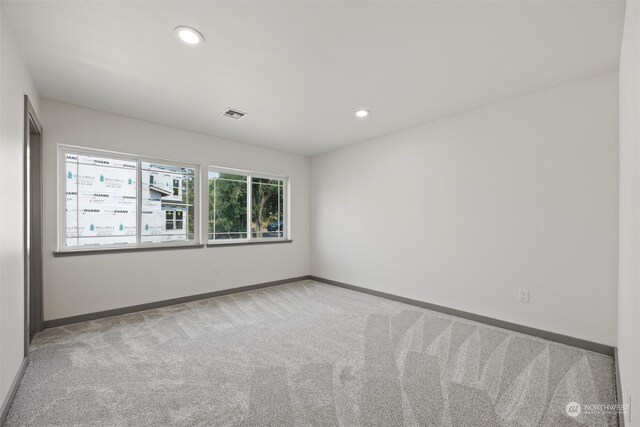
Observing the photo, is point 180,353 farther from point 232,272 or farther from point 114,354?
point 232,272

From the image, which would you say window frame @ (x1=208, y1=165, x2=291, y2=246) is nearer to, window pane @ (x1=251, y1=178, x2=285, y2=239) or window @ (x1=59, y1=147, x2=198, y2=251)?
window pane @ (x1=251, y1=178, x2=285, y2=239)

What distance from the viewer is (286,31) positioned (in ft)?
6.55

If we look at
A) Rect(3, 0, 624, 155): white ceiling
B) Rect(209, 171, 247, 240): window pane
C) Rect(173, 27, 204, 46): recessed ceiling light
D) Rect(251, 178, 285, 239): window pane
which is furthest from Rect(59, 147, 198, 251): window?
Rect(173, 27, 204, 46): recessed ceiling light

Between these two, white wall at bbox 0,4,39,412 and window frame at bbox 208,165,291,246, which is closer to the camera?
white wall at bbox 0,4,39,412

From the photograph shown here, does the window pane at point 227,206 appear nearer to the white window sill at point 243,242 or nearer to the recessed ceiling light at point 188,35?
the white window sill at point 243,242

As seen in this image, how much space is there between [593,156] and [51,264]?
5.55m

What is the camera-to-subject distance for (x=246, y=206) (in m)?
4.92

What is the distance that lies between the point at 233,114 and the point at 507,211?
3.35 meters

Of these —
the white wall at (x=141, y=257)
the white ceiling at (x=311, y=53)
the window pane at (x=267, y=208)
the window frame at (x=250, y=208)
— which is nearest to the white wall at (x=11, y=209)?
the white ceiling at (x=311, y=53)

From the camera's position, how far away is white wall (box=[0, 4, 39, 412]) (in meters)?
1.73

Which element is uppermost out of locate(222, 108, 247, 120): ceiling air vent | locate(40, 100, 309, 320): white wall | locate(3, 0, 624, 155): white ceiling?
locate(3, 0, 624, 155): white ceiling

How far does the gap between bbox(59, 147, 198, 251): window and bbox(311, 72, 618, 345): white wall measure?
2742mm

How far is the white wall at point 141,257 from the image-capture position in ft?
10.3

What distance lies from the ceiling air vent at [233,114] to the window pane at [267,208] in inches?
60.7
